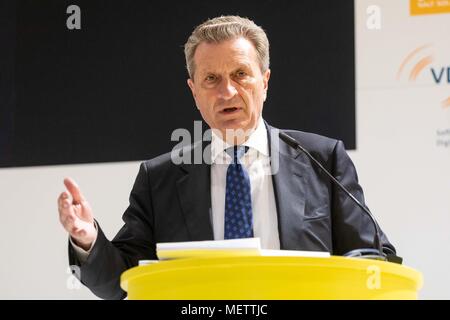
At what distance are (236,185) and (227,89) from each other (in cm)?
31

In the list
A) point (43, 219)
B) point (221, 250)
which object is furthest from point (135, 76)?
point (221, 250)

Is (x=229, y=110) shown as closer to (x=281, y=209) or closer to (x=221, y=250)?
(x=281, y=209)

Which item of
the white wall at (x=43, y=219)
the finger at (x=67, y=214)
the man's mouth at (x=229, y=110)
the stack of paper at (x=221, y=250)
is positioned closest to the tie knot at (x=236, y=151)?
the man's mouth at (x=229, y=110)

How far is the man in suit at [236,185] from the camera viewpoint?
2.43 metres

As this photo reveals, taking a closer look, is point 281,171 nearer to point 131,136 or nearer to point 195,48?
point 195,48

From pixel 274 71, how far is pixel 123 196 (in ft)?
2.86

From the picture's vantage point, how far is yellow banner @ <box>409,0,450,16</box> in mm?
3537

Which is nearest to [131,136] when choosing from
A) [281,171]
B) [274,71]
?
[274,71]

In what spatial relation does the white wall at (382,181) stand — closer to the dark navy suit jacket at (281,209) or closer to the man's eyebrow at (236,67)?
the dark navy suit jacket at (281,209)

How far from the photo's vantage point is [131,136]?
3.80 metres

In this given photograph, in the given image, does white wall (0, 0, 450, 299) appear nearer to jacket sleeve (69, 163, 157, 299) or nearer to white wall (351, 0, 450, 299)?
white wall (351, 0, 450, 299)

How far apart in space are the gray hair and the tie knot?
312 mm

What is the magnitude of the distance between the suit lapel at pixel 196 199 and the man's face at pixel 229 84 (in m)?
0.15

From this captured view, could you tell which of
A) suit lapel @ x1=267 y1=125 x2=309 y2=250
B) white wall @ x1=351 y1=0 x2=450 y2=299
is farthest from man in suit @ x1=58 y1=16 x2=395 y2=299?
white wall @ x1=351 y1=0 x2=450 y2=299
